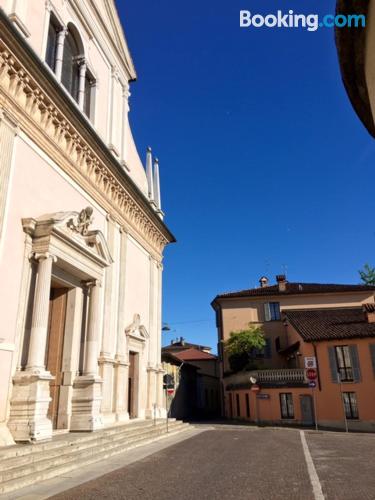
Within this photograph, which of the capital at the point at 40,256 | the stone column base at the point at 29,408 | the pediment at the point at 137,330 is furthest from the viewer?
the pediment at the point at 137,330

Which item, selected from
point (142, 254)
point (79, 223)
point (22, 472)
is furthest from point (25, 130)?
point (142, 254)

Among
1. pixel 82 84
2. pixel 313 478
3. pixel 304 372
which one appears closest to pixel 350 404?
pixel 304 372

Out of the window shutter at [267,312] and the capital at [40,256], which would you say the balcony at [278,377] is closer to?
the window shutter at [267,312]

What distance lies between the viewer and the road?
658cm

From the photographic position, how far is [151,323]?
2061 centimetres

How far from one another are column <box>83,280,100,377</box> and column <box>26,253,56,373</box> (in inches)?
101

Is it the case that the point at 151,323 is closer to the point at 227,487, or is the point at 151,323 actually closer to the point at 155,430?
the point at 155,430

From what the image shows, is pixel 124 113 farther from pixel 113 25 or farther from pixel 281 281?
pixel 281 281

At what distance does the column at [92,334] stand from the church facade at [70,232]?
0.05m

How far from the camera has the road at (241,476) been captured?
21.6 feet

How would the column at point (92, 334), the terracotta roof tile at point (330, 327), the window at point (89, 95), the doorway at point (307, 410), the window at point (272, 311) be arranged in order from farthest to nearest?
the window at point (272, 311), the doorway at point (307, 410), the terracotta roof tile at point (330, 327), the window at point (89, 95), the column at point (92, 334)

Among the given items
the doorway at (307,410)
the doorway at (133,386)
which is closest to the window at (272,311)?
the doorway at (307,410)

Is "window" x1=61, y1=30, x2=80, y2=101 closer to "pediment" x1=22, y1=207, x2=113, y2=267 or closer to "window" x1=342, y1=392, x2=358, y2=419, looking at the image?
"pediment" x1=22, y1=207, x2=113, y2=267

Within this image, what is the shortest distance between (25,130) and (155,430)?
36.6ft
